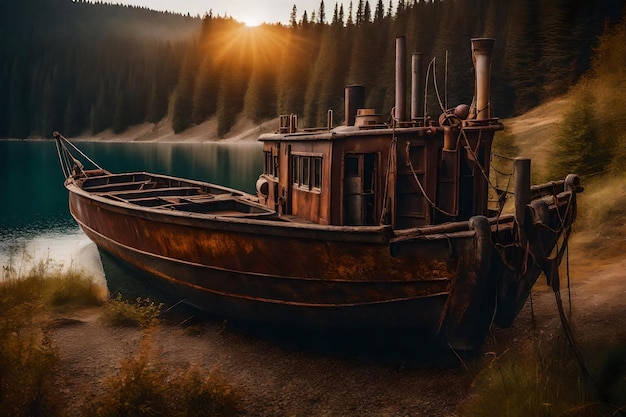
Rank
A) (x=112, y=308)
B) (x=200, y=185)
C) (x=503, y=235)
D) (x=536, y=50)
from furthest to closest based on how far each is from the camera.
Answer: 1. (x=536, y=50)
2. (x=200, y=185)
3. (x=112, y=308)
4. (x=503, y=235)

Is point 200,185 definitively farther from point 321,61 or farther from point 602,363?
point 321,61

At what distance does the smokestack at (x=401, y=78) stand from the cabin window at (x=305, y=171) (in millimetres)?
1931

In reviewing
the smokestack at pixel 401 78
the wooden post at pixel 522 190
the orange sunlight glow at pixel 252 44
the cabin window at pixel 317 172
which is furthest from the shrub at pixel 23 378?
the orange sunlight glow at pixel 252 44

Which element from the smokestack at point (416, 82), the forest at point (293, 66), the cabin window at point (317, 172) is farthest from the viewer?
the forest at point (293, 66)

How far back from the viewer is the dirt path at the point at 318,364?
777 centimetres

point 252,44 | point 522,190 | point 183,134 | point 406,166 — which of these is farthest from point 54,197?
point 252,44

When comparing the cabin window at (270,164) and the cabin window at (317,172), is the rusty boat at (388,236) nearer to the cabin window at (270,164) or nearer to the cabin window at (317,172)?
the cabin window at (317,172)

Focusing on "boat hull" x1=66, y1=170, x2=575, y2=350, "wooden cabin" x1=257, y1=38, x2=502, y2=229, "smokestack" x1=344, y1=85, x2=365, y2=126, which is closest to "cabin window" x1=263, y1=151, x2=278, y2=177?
"smokestack" x1=344, y1=85, x2=365, y2=126

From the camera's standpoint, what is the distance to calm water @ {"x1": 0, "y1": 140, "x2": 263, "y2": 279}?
2019 centimetres

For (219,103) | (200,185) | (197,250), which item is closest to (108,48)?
(219,103)

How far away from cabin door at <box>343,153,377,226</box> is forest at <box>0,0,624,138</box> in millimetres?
22520

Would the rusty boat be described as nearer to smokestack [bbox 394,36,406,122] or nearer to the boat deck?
smokestack [bbox 394,36,406,122]

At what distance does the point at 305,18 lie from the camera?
98.9m

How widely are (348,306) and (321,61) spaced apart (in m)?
74.8
